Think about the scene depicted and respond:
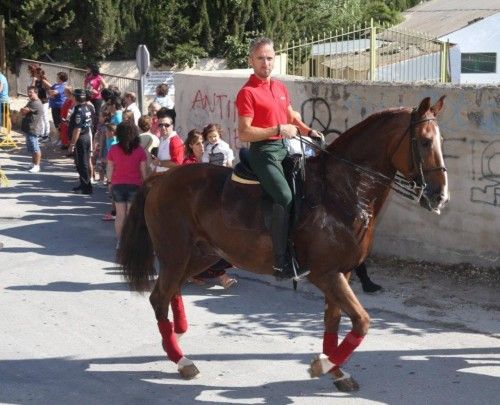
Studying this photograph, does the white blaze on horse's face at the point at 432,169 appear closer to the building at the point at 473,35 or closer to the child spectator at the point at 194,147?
the child spectator at the point at 194,147

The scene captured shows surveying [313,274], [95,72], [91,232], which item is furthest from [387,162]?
[95,72]

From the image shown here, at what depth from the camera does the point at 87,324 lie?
9.66 meters

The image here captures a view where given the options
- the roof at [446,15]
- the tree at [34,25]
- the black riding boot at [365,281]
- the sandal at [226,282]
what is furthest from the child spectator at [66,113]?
the roof at [446,15]

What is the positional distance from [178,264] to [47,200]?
916cm

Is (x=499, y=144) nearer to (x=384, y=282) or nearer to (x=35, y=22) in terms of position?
(x=384, y=282)

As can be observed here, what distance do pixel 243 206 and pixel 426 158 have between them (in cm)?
159

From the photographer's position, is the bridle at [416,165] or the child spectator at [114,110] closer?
the bridle at [416,165]

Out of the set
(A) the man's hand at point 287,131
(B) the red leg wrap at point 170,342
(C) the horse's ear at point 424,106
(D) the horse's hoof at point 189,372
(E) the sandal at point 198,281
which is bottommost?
(D) the horse's hoof at point 189,372

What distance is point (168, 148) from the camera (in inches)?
501

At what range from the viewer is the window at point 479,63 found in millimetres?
33844

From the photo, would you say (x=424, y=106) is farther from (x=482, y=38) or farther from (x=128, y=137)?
(x=482, y=38)

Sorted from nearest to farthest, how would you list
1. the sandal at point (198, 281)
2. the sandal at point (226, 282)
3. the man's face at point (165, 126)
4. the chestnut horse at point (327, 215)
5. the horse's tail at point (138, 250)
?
the chestnut horse at point (327, 215) → the horse's tail at point (138, 250) → the sandal at point (226, 282) → the sandal at point (198, 281) → the man's face at point (165, 126)

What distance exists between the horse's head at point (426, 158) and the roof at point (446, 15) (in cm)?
2590

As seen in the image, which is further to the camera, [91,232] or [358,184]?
[91,232]
